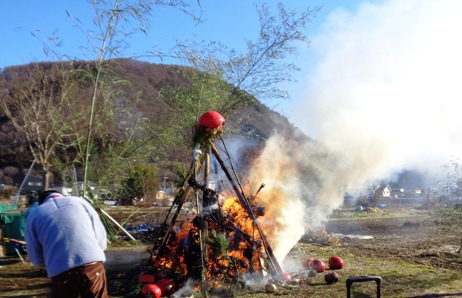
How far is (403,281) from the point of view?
8.67m

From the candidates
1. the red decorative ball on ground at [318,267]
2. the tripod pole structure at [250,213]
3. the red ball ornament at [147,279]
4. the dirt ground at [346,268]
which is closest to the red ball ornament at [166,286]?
the red ball ornament at [147,279]

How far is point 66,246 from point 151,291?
11.8 feet

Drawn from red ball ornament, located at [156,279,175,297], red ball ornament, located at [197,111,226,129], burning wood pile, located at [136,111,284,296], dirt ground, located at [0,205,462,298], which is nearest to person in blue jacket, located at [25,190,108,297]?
burning wood pile, located at [136,111,284,296]

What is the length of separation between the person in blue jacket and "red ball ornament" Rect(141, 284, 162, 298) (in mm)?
3166

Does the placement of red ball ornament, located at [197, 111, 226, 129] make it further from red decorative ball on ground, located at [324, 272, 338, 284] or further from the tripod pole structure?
red decorative ball on ground, located at [324, 272, 338, 284]

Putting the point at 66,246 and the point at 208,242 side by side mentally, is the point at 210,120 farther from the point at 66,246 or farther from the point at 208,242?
the point at 66,246

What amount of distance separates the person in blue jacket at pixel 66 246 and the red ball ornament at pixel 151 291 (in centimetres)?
317

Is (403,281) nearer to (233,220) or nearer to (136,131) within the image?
(233,220)

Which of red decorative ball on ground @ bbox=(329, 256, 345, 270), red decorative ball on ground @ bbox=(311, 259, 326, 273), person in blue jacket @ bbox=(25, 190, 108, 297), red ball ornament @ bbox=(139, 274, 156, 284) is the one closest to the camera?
person in blue jacket @ bbox=(25, 190, 108, 297)

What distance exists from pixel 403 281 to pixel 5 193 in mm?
34098

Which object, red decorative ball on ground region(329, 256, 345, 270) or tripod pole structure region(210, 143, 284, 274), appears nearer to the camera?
tripod pole structure region(210, 143, 284, 274)

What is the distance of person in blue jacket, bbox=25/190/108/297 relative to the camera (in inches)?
162

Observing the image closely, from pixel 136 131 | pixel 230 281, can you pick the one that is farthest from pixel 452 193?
pixel 136 131

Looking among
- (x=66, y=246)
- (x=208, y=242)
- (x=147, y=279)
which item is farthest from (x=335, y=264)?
(x=66, y=246)
